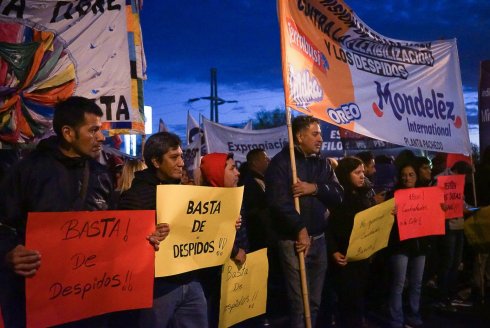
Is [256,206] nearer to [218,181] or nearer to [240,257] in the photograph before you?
[218,181]

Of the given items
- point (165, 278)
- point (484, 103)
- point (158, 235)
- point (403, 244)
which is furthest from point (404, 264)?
point (484, 103)

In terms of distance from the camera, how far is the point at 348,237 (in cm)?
519

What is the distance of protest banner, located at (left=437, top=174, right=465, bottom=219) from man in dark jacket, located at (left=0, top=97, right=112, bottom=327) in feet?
14.1

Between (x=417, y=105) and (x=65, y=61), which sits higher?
(x=65, y=61)

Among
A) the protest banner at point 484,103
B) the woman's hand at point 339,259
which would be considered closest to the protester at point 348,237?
the woman's hand at point 339,259

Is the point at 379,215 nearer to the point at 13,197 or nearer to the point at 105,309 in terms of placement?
the point at 105,309

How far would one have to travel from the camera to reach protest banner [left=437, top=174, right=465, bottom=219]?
19.1 feet

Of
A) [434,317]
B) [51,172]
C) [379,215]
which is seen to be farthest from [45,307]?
[434,317]

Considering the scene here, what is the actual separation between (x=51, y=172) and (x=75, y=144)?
0.73 ft

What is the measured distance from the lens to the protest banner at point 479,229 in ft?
21.2

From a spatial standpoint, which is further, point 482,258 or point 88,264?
point 482,258

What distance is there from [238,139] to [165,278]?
863 centimetres

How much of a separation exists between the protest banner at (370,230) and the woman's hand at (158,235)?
6.91 feet

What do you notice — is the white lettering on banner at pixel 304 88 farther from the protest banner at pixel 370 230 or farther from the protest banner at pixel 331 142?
the protest banner at pixel 331 142
